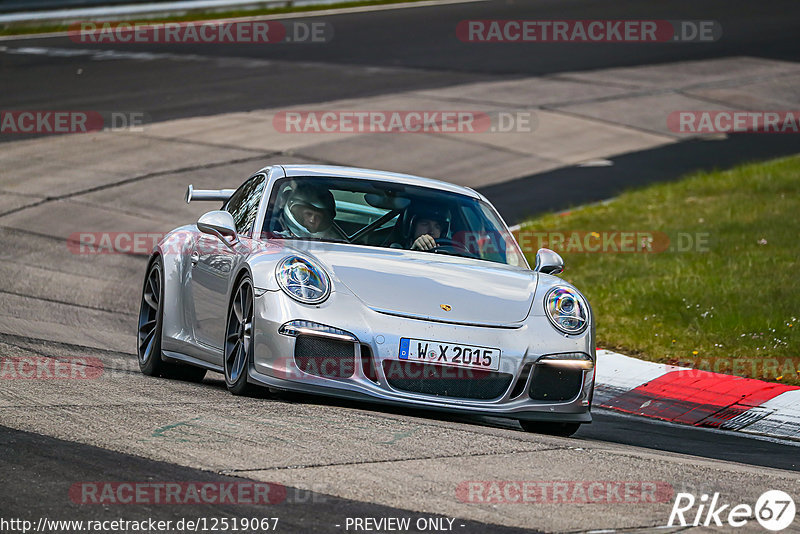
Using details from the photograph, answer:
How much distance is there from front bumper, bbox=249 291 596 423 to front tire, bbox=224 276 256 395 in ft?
0.39

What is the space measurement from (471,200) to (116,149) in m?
11.1

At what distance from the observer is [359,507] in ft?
15.6

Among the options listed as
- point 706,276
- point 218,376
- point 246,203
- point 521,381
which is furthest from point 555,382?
point 706,276

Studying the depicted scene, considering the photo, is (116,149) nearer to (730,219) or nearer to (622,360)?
(730,219)

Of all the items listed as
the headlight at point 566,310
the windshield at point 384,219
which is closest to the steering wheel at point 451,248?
the windshield at point 384,219

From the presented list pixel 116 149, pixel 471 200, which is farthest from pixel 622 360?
pixel 116 149

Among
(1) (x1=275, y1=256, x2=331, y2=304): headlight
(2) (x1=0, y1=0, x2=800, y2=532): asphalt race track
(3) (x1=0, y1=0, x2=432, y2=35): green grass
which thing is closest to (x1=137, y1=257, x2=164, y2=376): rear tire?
(2) (x1=0, y1=0, x2=800, y2=532): asphalt race track

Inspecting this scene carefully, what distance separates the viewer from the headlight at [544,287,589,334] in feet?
22.8

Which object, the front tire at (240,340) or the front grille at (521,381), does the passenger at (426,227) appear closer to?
the front tire at (240,340)

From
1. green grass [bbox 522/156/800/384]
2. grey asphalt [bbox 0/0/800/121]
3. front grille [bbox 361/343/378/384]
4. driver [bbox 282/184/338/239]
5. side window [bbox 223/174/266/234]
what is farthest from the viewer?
grey asphalt [bbox 0/0/800/121]

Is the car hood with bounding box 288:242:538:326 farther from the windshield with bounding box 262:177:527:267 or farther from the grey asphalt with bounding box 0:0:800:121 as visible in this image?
the grey asphalt with bounding box 0:0:800:121

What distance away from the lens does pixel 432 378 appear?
21.5ft

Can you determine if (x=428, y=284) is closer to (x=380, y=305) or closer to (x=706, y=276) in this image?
(x=380, y=305)

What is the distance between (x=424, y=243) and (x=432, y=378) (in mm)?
1350
